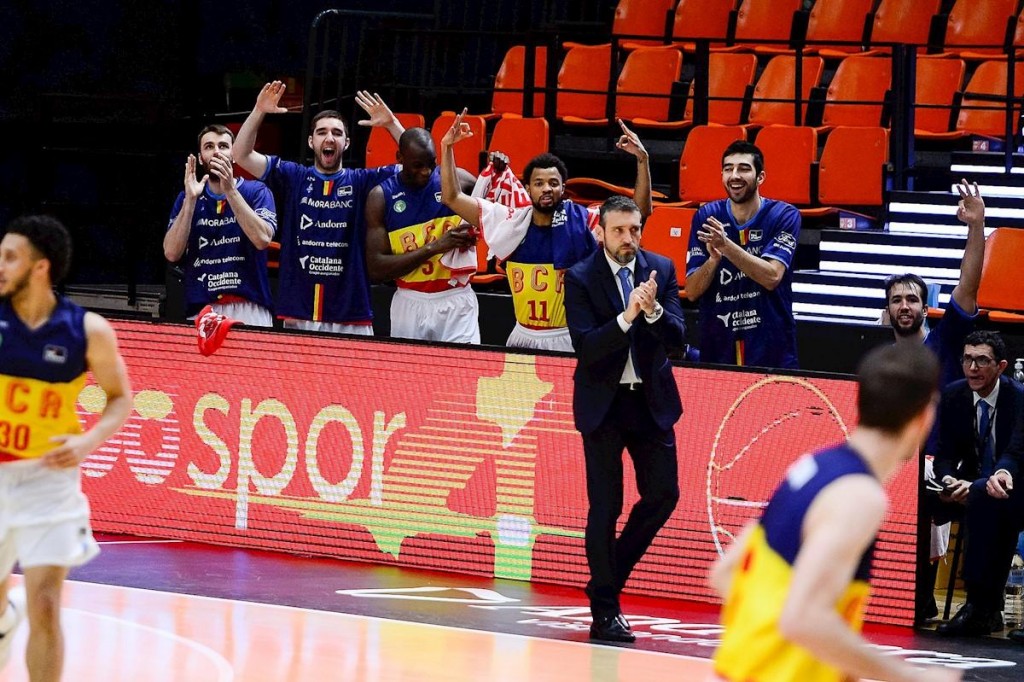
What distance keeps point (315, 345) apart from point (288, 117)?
21.4 feet

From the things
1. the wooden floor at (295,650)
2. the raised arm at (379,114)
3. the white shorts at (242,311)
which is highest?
the raised arm at (379,114)

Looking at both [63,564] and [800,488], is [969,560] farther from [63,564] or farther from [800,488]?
[800,488]

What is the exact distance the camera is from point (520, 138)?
1358 cm

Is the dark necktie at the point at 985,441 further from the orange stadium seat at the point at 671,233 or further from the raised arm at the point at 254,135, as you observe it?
the raised arm at the point at 254,135

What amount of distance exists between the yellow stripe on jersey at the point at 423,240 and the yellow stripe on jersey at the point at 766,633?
637cm

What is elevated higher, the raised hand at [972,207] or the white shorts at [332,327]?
the raised hand at [972,207]

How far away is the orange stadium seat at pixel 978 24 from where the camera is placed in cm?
1481

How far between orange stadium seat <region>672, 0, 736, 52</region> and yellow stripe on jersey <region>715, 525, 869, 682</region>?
13066mm

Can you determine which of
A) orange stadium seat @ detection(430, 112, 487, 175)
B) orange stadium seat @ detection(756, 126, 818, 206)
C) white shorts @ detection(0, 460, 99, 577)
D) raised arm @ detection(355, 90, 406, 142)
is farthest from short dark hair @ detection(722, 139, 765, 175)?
orange stadium seat @ detection(430, 112, 487, 175)

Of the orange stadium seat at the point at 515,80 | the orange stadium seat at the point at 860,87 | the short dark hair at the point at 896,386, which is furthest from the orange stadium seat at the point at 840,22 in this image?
the short dark hair at the point at 896,386

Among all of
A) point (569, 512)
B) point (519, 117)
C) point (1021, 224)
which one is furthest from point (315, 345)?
point (1021, 224)

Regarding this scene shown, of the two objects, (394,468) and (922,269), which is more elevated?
(922,269)

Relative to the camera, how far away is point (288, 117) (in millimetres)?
15766

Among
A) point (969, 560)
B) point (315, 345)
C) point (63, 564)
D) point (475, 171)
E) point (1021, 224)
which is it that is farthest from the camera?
point (475, 171)
